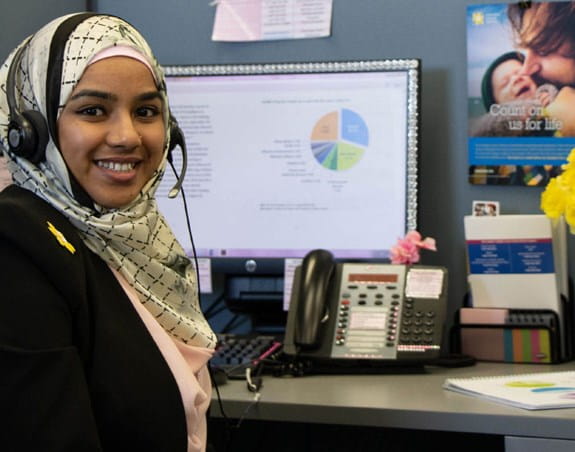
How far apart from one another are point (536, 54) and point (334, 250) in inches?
22.0

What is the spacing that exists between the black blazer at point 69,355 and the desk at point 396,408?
0.87 ft

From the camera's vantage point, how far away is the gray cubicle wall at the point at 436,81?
1941mm

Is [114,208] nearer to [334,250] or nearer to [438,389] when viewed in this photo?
[438,389]

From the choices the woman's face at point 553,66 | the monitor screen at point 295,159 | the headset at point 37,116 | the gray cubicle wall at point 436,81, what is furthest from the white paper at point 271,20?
the headset at point 37,116

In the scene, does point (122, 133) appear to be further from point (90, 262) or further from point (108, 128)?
point (90, 262)

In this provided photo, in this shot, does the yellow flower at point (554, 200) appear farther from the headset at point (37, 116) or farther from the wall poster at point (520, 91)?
the headset at point (37, 116)

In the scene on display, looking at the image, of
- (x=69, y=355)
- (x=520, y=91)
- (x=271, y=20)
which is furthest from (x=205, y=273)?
(x=69, y=355)

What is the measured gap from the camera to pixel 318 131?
75.7 inches

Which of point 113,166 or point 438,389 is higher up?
point 113,166

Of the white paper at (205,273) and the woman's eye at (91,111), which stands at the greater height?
the woman's eye at (91,111)

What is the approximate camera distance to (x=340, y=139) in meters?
1.90

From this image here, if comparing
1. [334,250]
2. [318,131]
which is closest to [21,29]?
[318,131]

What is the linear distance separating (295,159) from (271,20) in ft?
1.11

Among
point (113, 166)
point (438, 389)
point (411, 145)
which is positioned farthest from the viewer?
point (411, 145)
